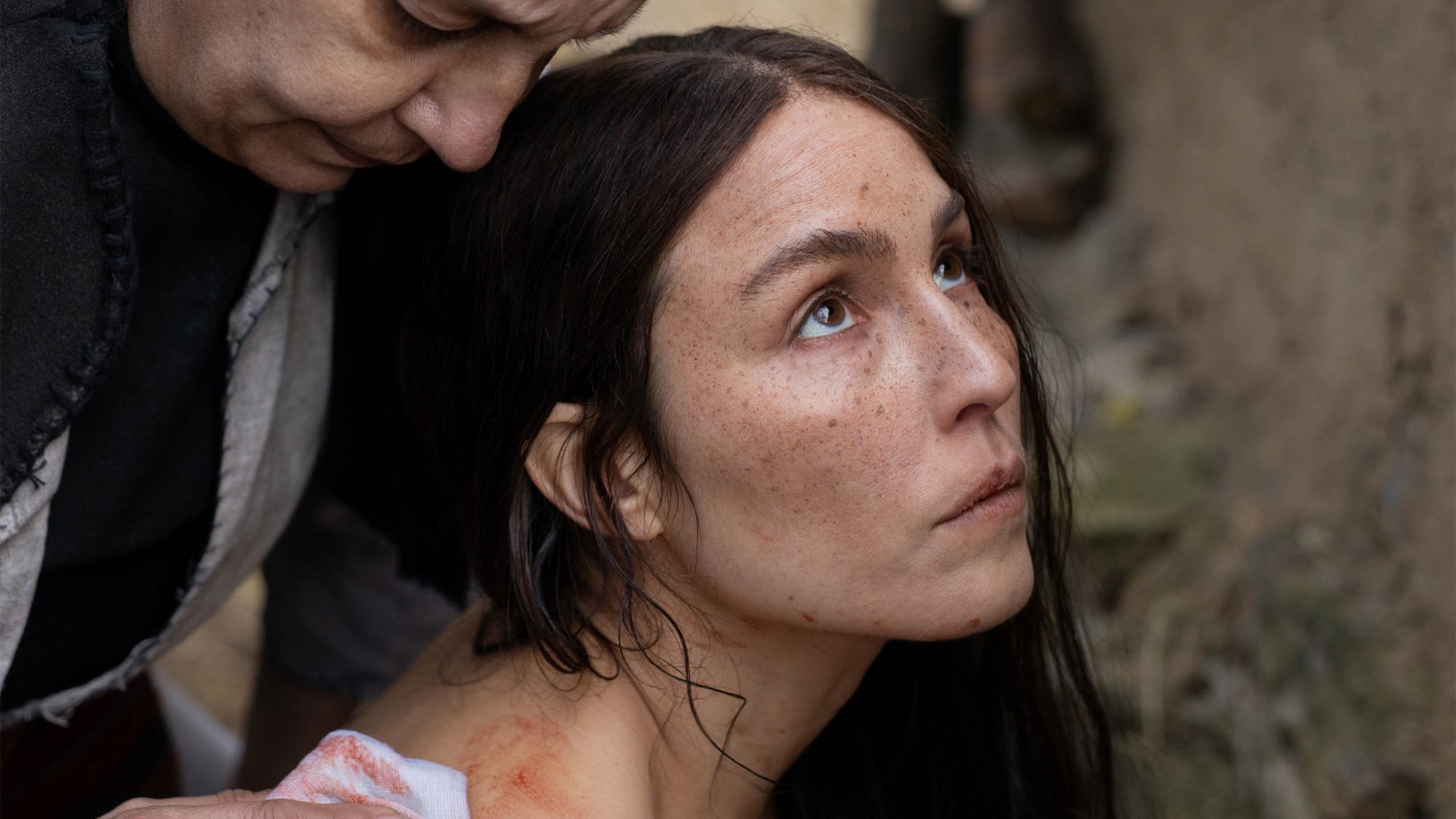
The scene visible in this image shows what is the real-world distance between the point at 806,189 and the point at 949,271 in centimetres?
30

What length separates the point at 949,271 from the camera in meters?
1.76

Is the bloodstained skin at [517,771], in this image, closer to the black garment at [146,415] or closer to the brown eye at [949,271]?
the black garment at [146,415]

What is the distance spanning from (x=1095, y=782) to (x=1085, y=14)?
3424mm

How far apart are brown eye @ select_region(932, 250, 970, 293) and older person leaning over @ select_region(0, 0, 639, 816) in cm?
54

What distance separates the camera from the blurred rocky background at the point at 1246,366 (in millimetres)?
2396

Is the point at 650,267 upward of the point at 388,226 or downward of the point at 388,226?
upward

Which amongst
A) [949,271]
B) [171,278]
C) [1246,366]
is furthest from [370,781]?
[1246,366]

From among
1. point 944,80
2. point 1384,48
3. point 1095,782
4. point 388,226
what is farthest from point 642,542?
point 944,80

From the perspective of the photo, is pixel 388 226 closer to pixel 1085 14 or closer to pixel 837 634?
pixel 837 634

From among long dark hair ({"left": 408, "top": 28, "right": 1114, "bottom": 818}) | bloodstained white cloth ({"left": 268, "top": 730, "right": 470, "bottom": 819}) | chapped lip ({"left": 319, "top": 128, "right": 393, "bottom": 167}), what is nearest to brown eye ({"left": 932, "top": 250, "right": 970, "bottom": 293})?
long dark hair ({"left": 408, "top": 28, "right": 1114, "bottom": 818})

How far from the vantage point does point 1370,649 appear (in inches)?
96.8

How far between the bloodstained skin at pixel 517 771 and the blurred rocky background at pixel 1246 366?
100 cm

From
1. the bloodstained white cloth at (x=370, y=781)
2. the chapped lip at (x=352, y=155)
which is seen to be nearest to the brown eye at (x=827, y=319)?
the chapped lip at (x=352, y=155)

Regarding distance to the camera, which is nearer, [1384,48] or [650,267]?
[650,267]
